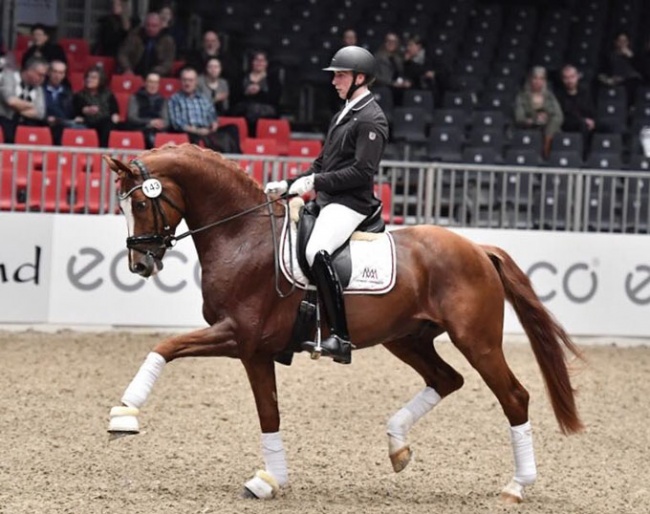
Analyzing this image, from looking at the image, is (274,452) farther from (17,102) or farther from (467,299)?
(17,102)

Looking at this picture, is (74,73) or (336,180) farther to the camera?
(74,73)

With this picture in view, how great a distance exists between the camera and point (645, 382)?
12984 mm

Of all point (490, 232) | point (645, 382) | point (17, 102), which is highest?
point (17, 102)

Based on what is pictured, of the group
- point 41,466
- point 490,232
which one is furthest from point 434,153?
point 41,466

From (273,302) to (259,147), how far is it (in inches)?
335

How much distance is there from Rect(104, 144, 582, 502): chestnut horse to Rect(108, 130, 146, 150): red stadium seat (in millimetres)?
7367

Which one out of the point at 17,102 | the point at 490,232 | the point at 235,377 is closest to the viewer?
the point at 235,377

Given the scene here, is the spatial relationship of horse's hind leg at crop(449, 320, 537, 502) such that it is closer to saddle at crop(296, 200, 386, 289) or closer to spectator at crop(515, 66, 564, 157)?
saddle at crop(296, 200, 386, 289)

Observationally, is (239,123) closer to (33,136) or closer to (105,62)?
(105,62)

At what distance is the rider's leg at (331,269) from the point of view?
801 centimetres

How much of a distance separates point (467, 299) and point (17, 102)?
905 cm

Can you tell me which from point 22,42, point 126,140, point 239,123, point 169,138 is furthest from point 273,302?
point 22,42

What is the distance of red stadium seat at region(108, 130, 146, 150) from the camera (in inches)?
607

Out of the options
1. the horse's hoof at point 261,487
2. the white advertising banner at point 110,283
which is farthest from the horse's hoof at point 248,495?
the white advertising banner at point 110,283
